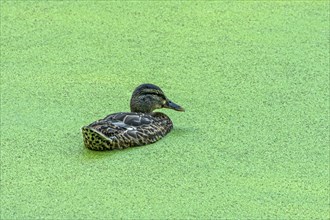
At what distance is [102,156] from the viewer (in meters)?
5.63

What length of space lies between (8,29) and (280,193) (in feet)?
6.73

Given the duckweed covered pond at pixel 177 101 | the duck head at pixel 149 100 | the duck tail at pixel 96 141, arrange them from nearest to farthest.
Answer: the duckweed covered pond at pixel 177 101
the duck tail at pixel 96 141
the duck head at pixel 149 100

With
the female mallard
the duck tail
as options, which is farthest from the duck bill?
the duck tail

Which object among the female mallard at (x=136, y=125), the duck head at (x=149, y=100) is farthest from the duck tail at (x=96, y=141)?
the duck head at (x=149, y=100)

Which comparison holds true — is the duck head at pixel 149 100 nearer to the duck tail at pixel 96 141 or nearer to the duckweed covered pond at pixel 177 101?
the duckweed covered pond at pixel 177 101

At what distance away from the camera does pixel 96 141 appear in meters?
5.61

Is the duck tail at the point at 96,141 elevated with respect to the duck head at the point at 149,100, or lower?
lower

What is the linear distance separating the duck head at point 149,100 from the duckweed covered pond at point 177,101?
0.08m

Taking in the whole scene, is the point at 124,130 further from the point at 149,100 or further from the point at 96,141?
the point at 149,100

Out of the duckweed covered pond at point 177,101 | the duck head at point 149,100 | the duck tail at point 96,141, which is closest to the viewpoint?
the duckweed covered pond at point 177,101

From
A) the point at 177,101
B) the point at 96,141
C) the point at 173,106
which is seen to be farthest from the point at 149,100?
the point at 96,141

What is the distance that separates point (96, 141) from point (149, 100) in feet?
1.30

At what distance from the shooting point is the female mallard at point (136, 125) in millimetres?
5629

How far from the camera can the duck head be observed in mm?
5918
